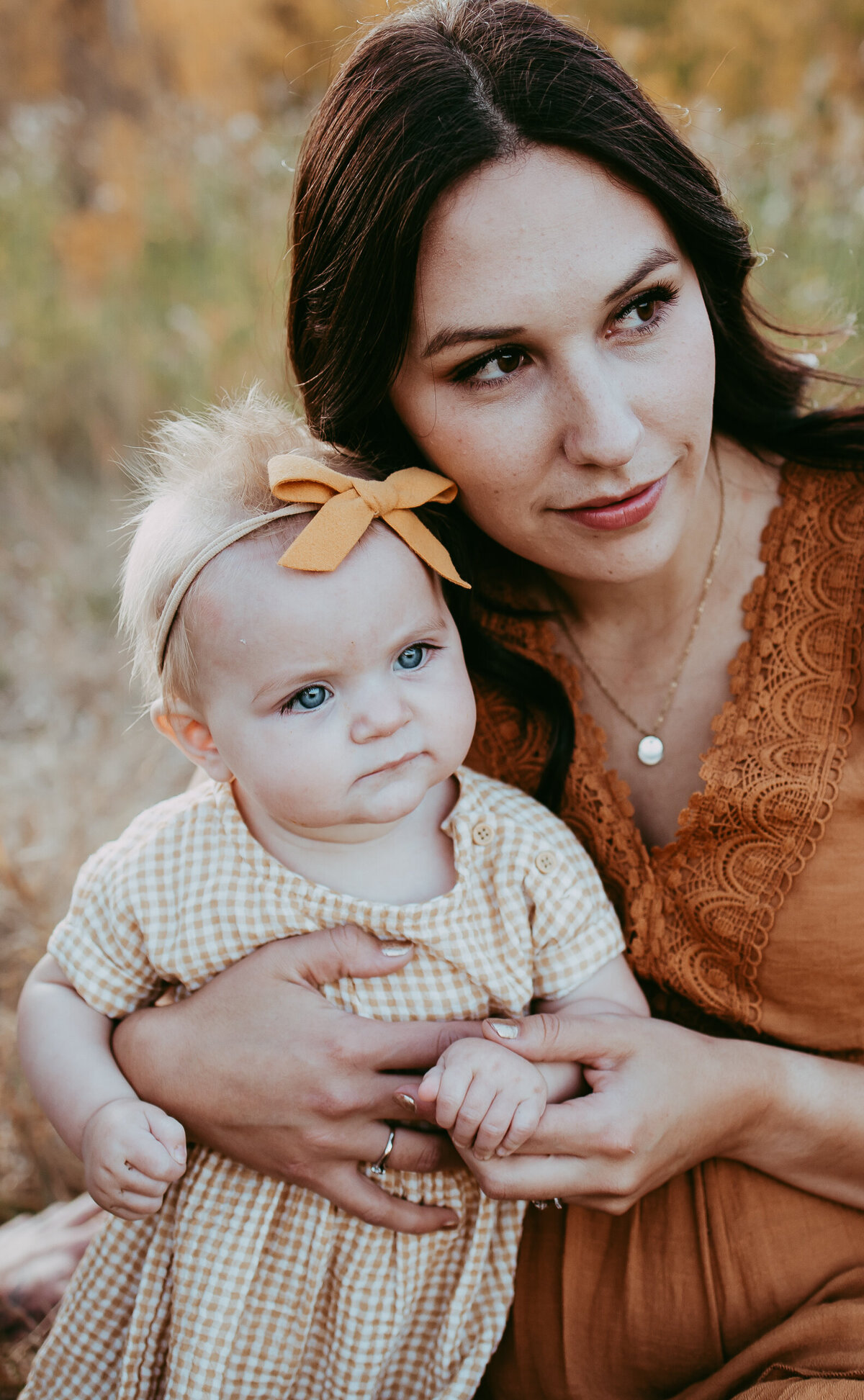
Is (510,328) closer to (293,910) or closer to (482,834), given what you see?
(482,834)

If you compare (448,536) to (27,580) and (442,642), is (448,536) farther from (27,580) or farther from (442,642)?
(27,580)

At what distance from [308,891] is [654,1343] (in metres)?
0.82

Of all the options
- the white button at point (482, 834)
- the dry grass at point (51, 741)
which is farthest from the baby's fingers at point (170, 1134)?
the dry grass at point (51, 741)

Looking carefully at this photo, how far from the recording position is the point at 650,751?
179 centimetres

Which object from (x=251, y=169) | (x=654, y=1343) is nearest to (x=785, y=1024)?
(x=654, y=1343)

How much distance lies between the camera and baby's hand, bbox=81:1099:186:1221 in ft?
4.69

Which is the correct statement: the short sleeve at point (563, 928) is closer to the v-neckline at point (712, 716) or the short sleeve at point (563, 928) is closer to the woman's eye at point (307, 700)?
the v-neckline at point (712, 716)

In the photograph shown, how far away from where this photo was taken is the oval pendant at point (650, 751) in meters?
1.78

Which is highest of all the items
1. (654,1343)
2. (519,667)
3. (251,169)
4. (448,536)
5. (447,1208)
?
(251,169)

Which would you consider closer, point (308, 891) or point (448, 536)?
point (308, 891)

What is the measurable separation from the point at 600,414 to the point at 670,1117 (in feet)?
3.06

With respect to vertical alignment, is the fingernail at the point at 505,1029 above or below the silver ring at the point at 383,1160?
above

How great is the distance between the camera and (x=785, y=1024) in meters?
1.67

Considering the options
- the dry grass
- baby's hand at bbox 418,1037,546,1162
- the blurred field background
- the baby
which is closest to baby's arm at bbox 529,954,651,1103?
the baby
